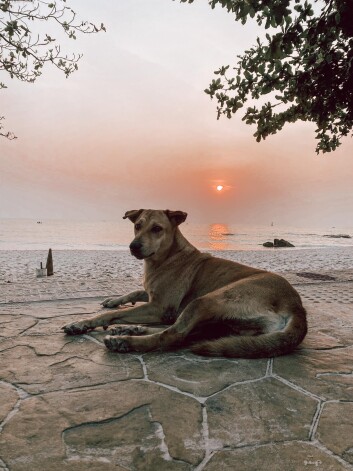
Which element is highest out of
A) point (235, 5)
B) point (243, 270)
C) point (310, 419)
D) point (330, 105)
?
point (235, 5)

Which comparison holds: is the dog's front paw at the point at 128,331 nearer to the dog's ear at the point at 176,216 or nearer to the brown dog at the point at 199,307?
the brown dog at the point at 199,307

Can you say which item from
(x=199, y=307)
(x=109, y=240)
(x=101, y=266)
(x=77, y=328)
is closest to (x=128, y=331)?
(x=77, y=328)

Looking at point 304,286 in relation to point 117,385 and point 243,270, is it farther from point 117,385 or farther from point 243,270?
point 117,385

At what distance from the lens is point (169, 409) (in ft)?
8.37

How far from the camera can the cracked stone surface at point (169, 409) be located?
6.61ft

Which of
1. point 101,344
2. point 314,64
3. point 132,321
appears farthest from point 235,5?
point 101,344

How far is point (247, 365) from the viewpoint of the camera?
11.0ft

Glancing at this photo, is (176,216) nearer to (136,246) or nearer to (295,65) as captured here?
(136,246)

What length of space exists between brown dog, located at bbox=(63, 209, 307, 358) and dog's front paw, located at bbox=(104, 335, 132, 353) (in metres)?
0.01

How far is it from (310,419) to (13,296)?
6.09 meters

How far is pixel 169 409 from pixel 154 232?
2794mm

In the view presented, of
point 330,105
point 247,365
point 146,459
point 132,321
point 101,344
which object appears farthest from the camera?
point 330,105

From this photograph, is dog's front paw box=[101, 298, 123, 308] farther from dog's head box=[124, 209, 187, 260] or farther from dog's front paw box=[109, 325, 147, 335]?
dog's front paw box=[109, 325, 147, 335]

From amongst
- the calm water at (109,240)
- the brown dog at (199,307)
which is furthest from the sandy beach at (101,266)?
the calm water at (109,240)
